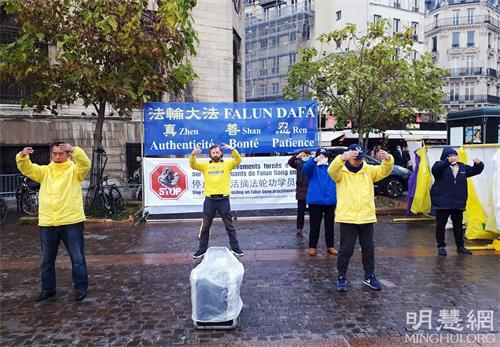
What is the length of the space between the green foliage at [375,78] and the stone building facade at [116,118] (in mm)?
5237

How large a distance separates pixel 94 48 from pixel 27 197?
449 centimetres

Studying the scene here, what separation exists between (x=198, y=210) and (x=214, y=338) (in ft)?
21.4

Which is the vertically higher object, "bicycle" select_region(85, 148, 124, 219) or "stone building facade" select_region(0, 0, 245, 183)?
"stone building facade" select_region(0, 0, 245, 183)

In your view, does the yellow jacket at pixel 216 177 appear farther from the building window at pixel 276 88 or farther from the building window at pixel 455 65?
the building window at pixel 455 65

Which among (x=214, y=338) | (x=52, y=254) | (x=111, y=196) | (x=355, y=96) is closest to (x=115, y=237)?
(x=111, y=196)

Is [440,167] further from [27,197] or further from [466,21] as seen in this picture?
[466,21]

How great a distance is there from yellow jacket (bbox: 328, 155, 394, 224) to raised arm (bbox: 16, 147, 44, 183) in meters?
3.45

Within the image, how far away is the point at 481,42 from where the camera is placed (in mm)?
54625

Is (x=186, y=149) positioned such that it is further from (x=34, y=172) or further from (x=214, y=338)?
(x=214, y=338)

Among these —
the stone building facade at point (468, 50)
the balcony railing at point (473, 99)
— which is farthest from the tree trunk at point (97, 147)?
the balcony railing at point (473, 99)

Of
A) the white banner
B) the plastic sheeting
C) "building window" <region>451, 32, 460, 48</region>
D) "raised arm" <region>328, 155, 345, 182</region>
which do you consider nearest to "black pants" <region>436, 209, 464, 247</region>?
"raised arm" <region>328, 155, 345, 182</region>

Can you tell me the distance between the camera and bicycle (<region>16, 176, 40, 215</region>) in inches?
457

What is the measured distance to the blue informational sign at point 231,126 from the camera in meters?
10.5

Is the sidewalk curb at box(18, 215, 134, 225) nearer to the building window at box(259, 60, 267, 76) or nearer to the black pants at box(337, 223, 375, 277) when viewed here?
the black pants at box(337, 223, 375, 277)
